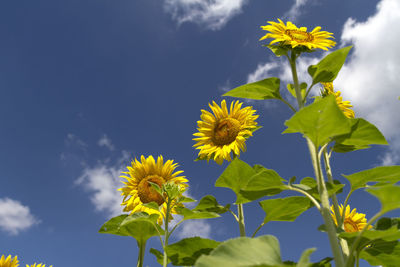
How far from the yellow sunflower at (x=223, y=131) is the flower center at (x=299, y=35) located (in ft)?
3.93

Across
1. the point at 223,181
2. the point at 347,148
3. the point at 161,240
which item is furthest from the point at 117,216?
the point at 347,148

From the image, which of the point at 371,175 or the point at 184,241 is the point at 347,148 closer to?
the point at 371,175

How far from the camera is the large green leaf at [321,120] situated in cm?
125

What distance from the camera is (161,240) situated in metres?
2.29

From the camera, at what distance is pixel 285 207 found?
72.4 inches

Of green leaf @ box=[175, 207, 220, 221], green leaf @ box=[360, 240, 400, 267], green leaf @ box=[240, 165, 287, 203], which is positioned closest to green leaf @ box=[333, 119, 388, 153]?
green leaf @ box=[240, 165, 287, 203]

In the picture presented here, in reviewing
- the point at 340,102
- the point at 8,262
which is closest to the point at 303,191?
the point at 340,102

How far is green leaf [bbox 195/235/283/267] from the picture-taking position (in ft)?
3.52

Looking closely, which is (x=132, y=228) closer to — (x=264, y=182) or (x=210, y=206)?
(x=210, y=206)

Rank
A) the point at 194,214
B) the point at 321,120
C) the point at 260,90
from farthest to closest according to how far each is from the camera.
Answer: the point at 194,214 < the point at 260,90 < the point at 321,120

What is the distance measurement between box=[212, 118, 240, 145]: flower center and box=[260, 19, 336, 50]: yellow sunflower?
4.61 feet

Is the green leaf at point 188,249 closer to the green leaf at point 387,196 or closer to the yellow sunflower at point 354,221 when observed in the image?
the green leaf at point 387,196

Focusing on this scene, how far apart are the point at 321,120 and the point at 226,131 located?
2303 millimetres

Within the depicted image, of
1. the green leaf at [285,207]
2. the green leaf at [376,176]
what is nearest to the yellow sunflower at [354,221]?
the green leaf at [285,207]
